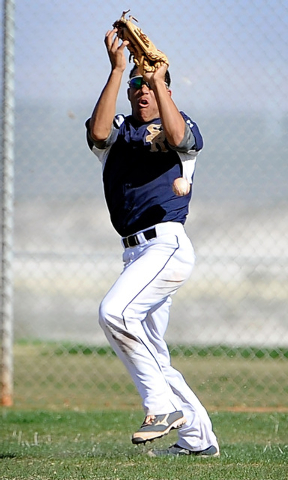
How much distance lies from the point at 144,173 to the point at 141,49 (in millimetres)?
673

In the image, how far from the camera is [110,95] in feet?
13.6

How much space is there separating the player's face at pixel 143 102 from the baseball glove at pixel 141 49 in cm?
14

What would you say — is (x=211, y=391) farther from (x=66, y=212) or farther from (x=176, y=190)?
(x=176, y=190)

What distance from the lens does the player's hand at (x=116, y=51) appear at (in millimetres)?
4180

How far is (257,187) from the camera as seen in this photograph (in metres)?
7.64

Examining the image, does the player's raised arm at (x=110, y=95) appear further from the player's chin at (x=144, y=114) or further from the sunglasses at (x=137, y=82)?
the player's chin at (x=144, y=114)

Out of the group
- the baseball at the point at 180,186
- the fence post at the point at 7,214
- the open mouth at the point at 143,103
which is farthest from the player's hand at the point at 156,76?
the fence post at the point at 7,214

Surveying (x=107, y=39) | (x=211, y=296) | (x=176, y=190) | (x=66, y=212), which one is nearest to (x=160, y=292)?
(x=176, y=190)

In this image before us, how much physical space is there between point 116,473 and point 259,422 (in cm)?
291

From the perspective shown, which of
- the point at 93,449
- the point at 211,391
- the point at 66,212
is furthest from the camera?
the point at 66,212

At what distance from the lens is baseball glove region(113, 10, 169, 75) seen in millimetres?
A: 4168

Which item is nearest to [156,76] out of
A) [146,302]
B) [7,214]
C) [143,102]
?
[143,102]

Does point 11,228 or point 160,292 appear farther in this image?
point 11,228

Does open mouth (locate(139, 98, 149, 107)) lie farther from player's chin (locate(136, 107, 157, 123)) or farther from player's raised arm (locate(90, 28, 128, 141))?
player's raised arm (locate(90, 28, 128, 141))
